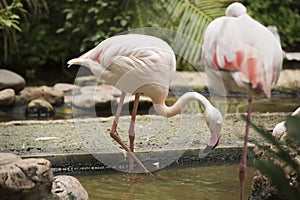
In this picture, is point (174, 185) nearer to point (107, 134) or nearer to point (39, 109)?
point (107, 134)

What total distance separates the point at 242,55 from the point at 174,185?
1.29 meters

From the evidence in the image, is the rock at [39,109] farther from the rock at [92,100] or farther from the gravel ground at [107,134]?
the gravel ground at [107,134]

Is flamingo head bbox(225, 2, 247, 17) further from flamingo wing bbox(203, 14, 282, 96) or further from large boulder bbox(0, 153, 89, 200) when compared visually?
large boulder bbox(0, 153, 89, 200)

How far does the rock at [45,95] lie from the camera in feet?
25.8

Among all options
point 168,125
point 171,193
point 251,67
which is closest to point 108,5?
point 168,125

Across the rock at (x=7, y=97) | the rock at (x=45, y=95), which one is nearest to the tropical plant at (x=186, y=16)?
the rock at (x=45, y=95)

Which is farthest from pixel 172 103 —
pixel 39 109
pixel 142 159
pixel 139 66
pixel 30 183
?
pixel 30 183

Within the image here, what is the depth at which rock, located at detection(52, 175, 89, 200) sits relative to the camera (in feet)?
12.7

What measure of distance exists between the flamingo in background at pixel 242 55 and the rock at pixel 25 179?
1087 mm

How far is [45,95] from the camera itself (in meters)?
7.89

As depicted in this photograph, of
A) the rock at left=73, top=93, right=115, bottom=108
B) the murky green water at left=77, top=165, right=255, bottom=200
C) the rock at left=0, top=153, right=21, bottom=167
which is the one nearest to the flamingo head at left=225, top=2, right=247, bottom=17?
the murky green water at left=77, top=165, right=255, bottom=200

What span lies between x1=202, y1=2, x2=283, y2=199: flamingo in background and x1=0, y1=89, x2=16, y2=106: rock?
415 centimetres

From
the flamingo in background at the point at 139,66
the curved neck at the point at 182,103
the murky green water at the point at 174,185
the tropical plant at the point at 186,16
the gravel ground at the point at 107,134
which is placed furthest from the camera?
the tropical plant at the point at 186,16

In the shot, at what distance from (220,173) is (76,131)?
158cm
